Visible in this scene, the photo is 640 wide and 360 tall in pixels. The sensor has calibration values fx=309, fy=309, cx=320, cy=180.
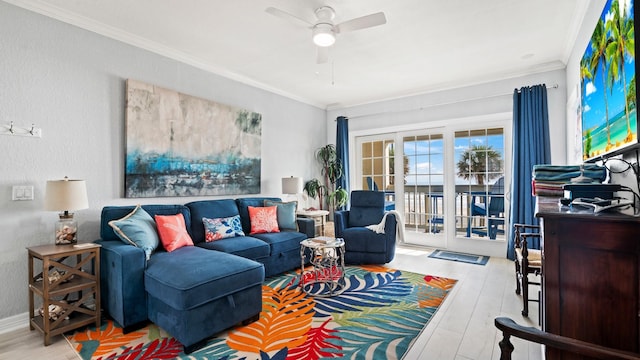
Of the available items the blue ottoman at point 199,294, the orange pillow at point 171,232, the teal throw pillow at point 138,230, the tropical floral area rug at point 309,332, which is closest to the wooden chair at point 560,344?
the tropical floral area rug at point 309,332

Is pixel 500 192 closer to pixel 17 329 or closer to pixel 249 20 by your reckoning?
pixel 249 20

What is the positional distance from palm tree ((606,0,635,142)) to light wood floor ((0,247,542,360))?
156 centimetres

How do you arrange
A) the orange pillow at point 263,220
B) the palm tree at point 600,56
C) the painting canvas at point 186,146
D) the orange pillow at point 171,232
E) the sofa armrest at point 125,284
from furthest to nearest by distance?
the orange pillow at point 263,220, the painting canvas at point 186,146, the orange pillow at point 171,232, the sofa armrest at point 125,284, the palm tree at point 600,56

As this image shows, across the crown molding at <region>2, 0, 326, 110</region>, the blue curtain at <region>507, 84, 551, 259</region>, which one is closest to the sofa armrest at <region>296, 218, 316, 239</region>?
the crown molding at <region>2, 0, 326, 110</region>

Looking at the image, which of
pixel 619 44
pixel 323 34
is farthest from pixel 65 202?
pixel 619 44

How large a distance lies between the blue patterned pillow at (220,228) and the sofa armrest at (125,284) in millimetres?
966

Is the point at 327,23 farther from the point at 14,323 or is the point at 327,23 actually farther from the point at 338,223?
the point at 14,323

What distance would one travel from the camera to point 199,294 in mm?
2154

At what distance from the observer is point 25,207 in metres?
2.56

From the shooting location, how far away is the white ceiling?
105 inches

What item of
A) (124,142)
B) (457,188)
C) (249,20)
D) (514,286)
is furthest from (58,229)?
(457,188)

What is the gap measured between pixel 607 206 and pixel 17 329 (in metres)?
3.95

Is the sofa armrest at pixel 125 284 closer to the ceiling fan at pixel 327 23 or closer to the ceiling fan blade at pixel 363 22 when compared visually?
the ceiling fan at pixel 327 23

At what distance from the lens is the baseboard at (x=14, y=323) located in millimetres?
2426
